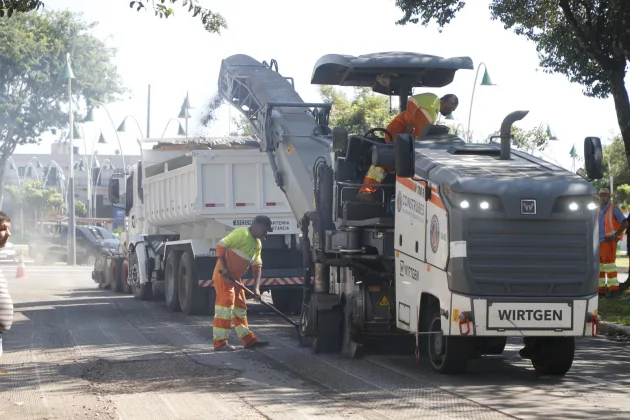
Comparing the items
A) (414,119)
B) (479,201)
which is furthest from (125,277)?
(479,201)

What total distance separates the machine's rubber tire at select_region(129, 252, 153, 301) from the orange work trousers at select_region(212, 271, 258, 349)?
332 inches

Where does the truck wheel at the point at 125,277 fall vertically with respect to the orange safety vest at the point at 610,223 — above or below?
below

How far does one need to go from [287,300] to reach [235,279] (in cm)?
557

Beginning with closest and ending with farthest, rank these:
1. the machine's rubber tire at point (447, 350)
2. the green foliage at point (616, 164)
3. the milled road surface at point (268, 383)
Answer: the milled road surface at point (268, 383), the machine's rubber tire at point (447, 350), the green foliage at point (616, 164)

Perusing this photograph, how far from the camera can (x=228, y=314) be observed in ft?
43.3

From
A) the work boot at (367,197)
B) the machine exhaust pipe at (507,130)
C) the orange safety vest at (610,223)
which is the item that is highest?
the machine exhaust pipe at (507,130)

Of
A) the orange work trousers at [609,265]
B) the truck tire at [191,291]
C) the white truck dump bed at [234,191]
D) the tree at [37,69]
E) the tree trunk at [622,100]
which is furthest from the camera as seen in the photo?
the tree at [37,69]

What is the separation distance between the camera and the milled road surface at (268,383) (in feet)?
28.4

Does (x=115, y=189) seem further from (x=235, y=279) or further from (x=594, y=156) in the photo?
(x=594, y=156)

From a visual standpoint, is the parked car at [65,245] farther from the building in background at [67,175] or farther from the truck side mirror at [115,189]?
the building in background at [67,175]

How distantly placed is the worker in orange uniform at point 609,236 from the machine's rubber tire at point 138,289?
336 inches

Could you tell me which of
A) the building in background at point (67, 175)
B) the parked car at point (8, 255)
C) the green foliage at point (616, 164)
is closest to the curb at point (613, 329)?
the parked car at point (8, 255)

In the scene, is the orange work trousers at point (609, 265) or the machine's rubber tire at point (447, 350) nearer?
the machine's rubber tire at point (447, 350)

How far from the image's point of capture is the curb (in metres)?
15.1
